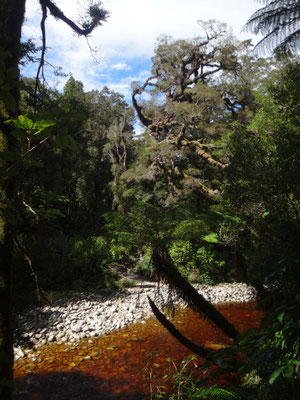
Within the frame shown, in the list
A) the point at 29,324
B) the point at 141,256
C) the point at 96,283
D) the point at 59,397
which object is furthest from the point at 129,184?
the point at 59,397

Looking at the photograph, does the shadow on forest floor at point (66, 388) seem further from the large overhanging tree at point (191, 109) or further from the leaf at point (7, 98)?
the large overhanging tree at point (191, 109)

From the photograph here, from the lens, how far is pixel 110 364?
3.98m

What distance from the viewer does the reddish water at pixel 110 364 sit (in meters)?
3.29

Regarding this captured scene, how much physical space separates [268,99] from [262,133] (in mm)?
1053

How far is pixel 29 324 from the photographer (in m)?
5.12

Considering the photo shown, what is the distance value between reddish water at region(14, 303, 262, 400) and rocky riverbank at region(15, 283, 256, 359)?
0.25m

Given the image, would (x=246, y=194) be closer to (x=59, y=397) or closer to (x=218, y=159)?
(x=59, y=397)

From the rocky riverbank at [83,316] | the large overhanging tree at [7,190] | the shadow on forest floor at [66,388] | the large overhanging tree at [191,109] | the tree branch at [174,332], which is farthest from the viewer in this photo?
the large overhanging tree at [191,109]

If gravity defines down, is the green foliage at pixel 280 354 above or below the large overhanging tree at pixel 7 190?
below

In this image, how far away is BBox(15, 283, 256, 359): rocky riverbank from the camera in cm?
475

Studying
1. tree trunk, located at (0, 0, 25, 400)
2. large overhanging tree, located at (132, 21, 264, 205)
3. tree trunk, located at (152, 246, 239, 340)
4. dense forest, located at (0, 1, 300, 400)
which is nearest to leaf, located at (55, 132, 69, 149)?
dense forest, located at (0, 1, 300, 400)

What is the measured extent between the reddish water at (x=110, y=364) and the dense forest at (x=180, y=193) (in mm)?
1082

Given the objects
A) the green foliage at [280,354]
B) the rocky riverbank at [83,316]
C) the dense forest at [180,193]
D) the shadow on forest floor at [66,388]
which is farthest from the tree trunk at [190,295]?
the green foliage at [280,354]

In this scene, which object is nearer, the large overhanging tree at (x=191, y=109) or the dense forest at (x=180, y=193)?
the dense forest at (x=180, y=193)
